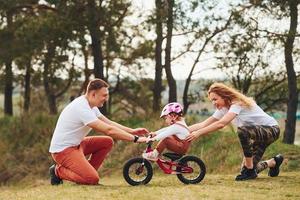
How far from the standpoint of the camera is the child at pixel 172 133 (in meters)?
8.02

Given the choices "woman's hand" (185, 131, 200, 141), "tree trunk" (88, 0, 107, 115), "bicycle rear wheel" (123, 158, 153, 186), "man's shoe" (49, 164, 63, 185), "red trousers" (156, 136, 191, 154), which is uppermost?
"tree trunk" (88, 0, 107, 115)

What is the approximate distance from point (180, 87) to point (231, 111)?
17514 mm

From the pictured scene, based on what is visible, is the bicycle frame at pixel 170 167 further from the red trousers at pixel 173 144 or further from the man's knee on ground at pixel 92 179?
the man's knee on ground at pixel 92 179

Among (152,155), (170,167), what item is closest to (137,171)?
(152,155)

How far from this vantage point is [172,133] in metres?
8.04

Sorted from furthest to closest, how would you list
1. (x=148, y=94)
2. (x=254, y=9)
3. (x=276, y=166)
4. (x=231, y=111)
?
(x=148, y=94)
(x=254, y=9)
(x=276, y=166)
(x=231, y=111)

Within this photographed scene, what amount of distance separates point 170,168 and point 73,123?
1.44 m

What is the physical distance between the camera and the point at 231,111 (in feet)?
27.3

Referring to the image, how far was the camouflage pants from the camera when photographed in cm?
849

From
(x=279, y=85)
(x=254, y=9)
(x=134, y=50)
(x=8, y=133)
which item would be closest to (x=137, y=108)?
(x=134, y=50)

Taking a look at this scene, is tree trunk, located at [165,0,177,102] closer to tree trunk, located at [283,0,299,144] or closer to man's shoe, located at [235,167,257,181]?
tree trunk, located at [283,0,299,144]

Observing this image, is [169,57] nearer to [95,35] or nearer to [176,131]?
[95,35]

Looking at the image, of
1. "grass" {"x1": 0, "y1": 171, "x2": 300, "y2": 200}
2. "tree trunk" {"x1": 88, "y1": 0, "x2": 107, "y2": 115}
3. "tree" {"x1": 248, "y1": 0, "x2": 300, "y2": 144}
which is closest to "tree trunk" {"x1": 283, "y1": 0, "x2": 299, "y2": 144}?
"tree" {"x1": 248, "y1": 0, "x2": 300, "y2": 144}

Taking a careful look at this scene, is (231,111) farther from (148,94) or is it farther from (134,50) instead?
(148,94)
